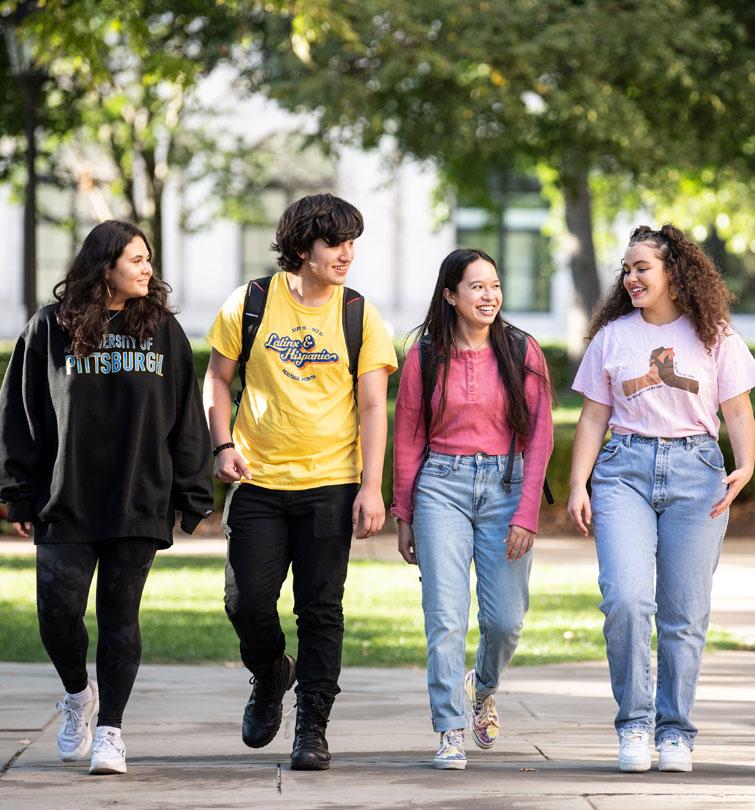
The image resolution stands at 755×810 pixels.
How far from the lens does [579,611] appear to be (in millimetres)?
9812

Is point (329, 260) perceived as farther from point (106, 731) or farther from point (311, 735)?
point (106, 731)

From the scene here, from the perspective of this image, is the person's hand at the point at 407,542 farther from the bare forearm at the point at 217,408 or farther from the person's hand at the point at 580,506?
the bare forearm at the point at 217,408

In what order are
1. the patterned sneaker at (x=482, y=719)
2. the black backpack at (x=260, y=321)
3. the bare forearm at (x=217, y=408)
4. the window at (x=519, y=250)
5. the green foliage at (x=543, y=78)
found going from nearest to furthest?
the black backpack at (x=260, y=321), the bare forearm at (x=217, y=408), the patterned sneaker at (x=482, y=719), the green foliage at (x=543, y=78), the window at (x=519, y=250)

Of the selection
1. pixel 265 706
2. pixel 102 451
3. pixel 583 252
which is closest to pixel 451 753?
pixel 265 706

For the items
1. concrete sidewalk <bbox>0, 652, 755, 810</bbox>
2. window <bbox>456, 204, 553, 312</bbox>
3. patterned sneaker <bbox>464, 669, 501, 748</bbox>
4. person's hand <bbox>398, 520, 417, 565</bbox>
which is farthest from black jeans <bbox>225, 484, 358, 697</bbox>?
window <bbox>456, 204, 553, 312</bbox>

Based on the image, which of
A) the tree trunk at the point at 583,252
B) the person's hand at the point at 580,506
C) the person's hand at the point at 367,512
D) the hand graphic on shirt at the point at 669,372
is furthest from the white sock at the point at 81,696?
the tree trunk at the point at 583,252

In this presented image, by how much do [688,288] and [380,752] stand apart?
6.26 ft

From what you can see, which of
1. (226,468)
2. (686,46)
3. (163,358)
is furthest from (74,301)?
(686,46)

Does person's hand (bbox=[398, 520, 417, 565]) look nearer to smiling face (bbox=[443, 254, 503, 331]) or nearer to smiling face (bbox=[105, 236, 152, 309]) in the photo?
smiling face (bbox=[443, 254, 503, 331])

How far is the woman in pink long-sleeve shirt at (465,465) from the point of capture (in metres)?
5.19

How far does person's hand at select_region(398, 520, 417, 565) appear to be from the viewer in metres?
5.39

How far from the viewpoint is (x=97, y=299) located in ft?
17.1

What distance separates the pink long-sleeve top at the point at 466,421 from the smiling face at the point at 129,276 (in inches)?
35.7

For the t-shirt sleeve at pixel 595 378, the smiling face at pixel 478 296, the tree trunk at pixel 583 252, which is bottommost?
the t-shirt sleeve at pixel 595 378
